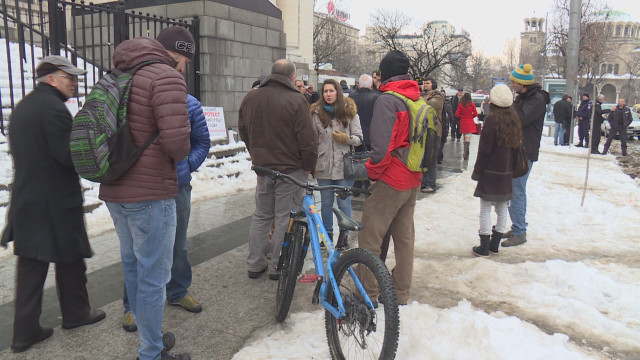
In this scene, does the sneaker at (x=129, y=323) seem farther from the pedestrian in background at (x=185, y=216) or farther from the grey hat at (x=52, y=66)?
the grey hat at (x=52, y=66)

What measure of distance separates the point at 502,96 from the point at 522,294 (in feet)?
7.05

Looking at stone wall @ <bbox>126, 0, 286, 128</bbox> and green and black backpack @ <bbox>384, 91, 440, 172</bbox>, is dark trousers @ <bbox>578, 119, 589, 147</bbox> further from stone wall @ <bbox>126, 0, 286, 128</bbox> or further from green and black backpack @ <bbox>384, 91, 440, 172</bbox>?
green and black backpack @ <bbox>384, 91, 440, 172</bbox>

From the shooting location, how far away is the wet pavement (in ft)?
10.8

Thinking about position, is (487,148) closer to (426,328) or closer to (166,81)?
(426,328)

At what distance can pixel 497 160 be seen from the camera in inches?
209

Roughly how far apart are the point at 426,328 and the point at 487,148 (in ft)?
8.84

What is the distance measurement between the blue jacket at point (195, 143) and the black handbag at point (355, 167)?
1.64 m

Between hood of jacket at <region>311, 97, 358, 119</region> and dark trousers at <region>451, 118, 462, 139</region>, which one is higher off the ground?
hood of jacket at <region>311, 97, 358, 119</region>

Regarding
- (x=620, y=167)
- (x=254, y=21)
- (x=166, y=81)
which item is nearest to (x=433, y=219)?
(x=166, y=81)

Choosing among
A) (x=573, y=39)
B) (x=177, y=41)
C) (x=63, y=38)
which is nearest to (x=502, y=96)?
(x=177, y=41)

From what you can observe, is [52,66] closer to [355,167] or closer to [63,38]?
[355,167]

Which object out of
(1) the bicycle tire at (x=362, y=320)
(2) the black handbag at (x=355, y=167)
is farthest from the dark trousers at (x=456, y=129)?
(1) the bicycle tire at (x=362, y=320)

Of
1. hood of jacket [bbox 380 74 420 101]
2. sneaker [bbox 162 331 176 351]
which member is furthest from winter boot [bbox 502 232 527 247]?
sneaker [bbox 162 331 176 351]

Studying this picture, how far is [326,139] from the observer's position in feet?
17.4
